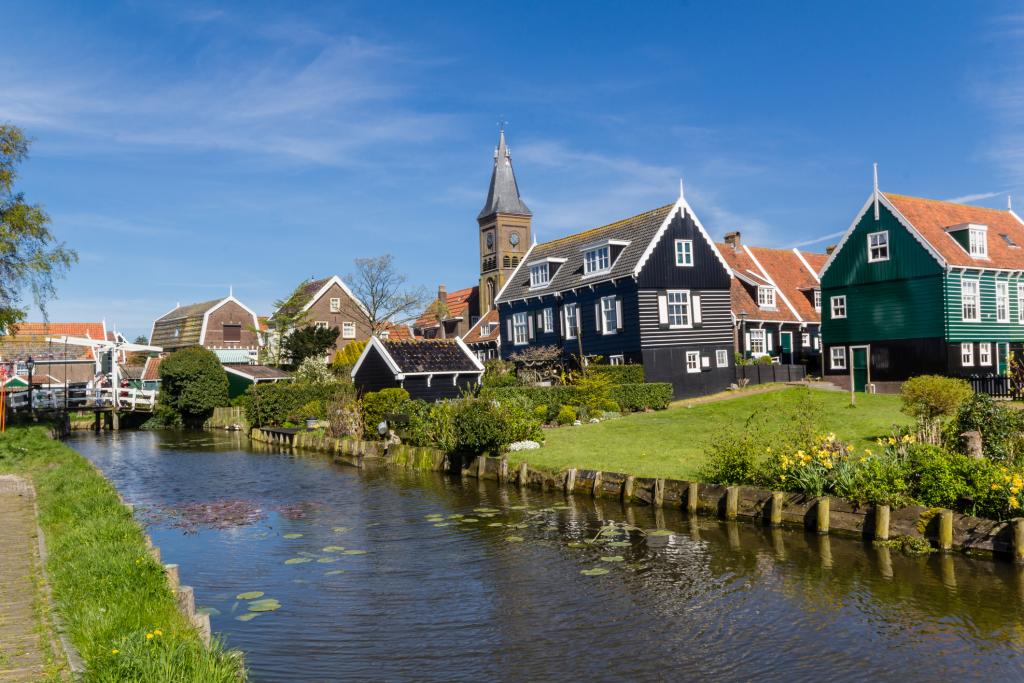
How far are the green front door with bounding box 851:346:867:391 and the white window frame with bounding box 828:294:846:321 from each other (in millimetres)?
2170

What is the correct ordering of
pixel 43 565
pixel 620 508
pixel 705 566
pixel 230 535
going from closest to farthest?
pixel 43 565
pixel 705 566
pixel 230 535
pixel 620 508

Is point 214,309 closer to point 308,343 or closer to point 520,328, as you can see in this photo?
point 308,343

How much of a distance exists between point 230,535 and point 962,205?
4417cm

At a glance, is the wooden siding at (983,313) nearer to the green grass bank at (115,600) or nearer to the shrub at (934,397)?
the shrub at (934,397)

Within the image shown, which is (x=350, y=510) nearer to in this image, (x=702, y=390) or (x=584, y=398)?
(x=584, y=398)

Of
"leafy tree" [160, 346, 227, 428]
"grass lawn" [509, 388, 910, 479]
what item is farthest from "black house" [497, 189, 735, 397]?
"leafy tree" [160, 346, 227, 428]

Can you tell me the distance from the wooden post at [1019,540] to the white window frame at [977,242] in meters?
31.7

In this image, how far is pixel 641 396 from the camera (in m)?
37.2

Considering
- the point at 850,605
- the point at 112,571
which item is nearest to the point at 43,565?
the point at 112,571

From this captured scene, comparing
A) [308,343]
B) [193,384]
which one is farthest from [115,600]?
[308,343]

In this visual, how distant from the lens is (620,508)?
63.5 ft

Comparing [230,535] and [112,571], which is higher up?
[112,571]

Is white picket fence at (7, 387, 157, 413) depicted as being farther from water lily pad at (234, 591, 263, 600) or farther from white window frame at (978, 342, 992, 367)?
white window frame at (978, 342, 992, 367)

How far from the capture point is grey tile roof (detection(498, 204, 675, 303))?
42125mm
